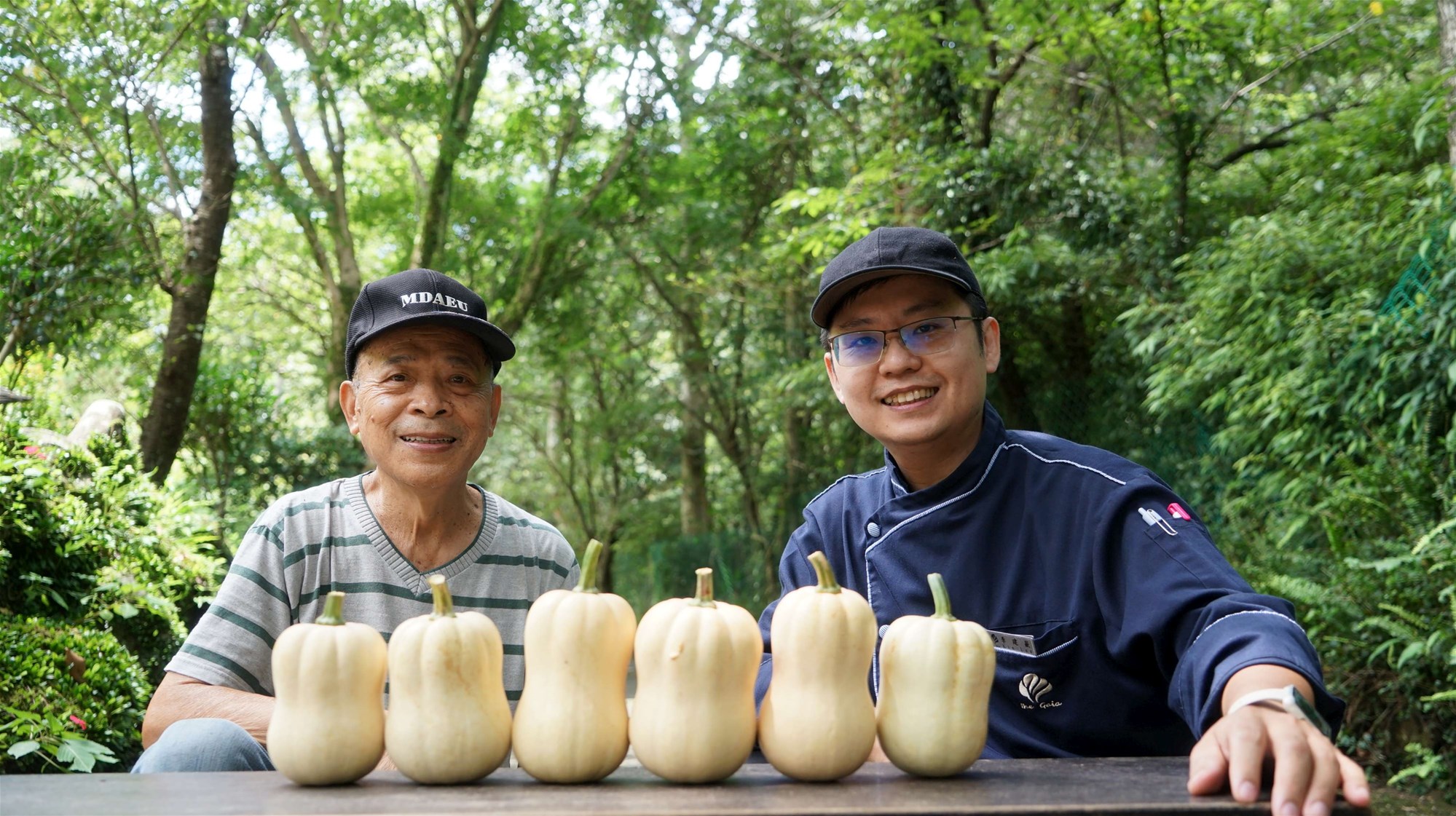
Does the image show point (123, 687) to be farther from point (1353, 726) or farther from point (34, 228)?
point (1353, 726)

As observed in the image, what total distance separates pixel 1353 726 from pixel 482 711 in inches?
216

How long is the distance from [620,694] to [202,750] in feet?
2.45

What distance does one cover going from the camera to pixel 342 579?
2.58 metres

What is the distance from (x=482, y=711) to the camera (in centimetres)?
151

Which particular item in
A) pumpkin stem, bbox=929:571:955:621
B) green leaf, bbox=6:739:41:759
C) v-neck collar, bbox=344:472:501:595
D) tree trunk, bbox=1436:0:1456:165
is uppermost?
tree trunk, bbox=1436:0:1456:165

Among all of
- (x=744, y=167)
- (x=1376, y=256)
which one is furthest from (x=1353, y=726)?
(x=744, y=167)

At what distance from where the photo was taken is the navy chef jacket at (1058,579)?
1.97 meters

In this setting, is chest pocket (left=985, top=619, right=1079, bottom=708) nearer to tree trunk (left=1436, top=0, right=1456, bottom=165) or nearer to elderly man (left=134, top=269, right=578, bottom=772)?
elderly man (left=134, top=269, right=578, bottom=772)

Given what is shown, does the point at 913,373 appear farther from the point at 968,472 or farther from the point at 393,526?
the point at 393,526

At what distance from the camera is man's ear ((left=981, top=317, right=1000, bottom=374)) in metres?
2.45

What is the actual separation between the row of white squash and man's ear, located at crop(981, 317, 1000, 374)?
38.3 inches

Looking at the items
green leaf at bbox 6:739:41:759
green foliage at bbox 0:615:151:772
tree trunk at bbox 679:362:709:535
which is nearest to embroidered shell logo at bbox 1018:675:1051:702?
green foliage at bbox 0:615:151:772

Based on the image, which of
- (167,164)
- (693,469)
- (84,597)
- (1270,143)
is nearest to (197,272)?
(167,164)

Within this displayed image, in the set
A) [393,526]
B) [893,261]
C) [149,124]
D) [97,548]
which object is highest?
[149,124]
